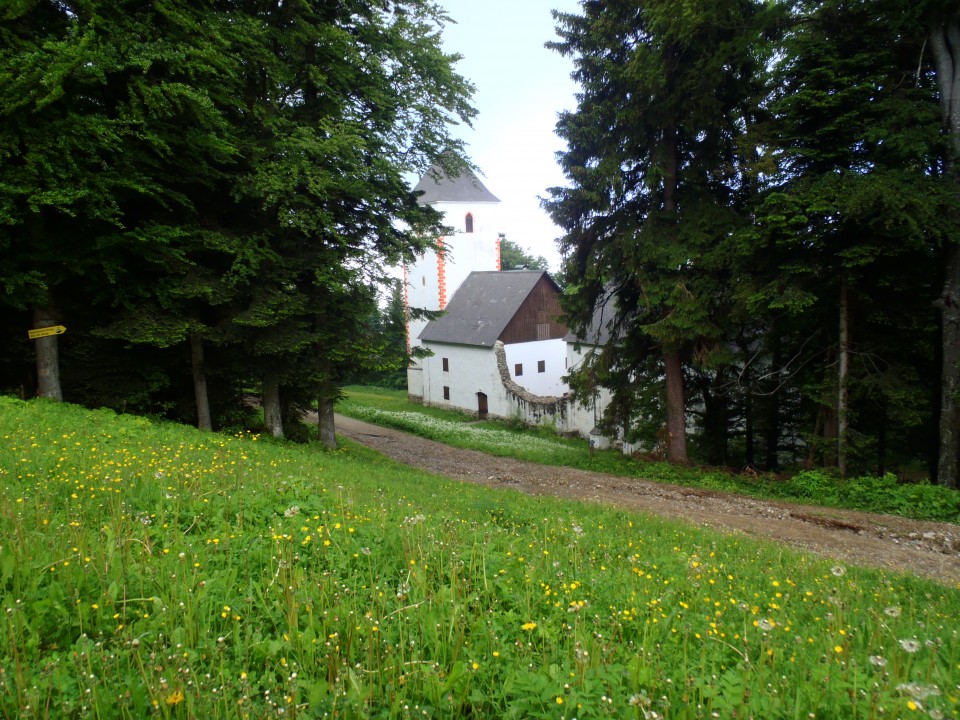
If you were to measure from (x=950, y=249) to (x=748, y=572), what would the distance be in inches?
408

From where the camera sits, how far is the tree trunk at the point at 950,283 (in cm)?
1140

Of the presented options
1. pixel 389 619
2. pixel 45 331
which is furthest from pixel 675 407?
pixel 45 331

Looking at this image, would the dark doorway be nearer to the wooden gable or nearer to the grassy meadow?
the wooden gable

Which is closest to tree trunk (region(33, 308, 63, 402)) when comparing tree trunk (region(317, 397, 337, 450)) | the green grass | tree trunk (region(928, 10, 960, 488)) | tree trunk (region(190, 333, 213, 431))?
tree trunk (region(190, 333, 213, 431))

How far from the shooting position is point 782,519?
11.0 meters

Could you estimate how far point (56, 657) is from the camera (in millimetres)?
2824

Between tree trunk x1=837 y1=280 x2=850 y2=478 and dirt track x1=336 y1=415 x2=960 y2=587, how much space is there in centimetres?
200

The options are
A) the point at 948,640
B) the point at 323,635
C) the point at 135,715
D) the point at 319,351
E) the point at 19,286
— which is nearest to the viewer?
the point at 135,715

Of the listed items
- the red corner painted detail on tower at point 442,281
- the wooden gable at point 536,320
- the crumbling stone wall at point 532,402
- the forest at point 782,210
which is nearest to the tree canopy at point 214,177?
the forest at point 782,210

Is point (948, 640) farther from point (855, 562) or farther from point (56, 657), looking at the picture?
point (56, 657)

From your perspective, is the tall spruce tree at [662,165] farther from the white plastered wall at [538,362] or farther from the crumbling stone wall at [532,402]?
the white plastered wall at [538,362]

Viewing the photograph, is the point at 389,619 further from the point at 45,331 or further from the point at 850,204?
the point at 850,204

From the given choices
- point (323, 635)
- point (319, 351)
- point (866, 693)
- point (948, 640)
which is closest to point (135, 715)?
point (323, 635)

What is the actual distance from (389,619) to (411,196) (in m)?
13.4
